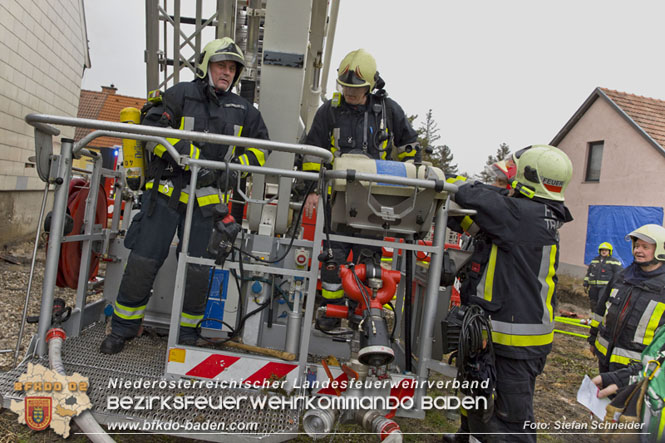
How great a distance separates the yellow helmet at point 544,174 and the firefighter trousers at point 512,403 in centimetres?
109

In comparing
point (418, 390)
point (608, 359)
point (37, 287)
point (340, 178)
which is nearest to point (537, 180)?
point (340, 178)

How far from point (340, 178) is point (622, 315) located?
2.91m

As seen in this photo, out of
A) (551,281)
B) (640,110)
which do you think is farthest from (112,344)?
(640,110)

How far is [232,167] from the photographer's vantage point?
2830 mm

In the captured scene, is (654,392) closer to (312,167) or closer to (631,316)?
(631,316)

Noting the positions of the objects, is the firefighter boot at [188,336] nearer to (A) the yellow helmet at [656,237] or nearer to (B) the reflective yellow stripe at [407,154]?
(B) the reflective yellow stripe at [407,154]

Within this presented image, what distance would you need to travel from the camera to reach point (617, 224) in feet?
48.3

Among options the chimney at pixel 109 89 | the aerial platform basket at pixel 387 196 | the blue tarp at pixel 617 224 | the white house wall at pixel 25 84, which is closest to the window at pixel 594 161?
the blue tarp at pixel 617 224

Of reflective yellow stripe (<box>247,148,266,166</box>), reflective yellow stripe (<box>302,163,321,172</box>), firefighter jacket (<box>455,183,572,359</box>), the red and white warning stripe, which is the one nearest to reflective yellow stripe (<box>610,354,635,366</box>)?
firefighter jacket (<box>455,183,572,359</box>)

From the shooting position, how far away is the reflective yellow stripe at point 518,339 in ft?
9.29

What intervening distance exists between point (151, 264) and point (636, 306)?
3943mm

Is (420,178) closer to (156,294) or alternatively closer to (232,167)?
(232,167)

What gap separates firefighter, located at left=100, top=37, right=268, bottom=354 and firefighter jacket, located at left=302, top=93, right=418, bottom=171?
0.58 m

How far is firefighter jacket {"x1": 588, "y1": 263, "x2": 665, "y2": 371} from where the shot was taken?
3.69 metres
